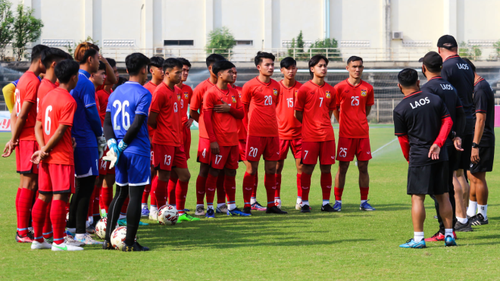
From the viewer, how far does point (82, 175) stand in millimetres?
6250

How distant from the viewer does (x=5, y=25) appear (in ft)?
143

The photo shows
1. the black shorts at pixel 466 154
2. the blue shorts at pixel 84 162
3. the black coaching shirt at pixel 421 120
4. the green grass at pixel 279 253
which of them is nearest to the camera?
the green grass at pixel 279 253

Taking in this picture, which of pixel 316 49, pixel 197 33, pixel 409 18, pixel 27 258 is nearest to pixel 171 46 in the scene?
pixel 197 33

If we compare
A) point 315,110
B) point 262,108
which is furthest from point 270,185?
point 315,110

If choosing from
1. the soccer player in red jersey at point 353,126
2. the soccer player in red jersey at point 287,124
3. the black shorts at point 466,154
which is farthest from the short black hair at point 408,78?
the soccer player in red jersey at point 287,124

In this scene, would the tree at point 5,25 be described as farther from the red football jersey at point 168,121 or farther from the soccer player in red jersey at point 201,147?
the red football jersey at point 168,121

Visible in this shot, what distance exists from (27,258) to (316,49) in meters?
44.0

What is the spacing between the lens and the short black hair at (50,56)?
6.13 metres

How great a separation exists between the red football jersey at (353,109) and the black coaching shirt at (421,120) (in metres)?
3.29

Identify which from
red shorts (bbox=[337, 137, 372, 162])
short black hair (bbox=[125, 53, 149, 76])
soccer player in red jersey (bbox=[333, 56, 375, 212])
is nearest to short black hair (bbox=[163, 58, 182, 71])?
short black hair (bbox=[125, 53, 149, 76])

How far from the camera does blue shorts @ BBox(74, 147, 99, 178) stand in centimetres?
625

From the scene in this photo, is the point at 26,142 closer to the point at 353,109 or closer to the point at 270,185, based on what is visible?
the point at 270,185

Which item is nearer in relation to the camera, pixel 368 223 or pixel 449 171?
pixel 449 171

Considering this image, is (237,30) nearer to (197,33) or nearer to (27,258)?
(197,33)
